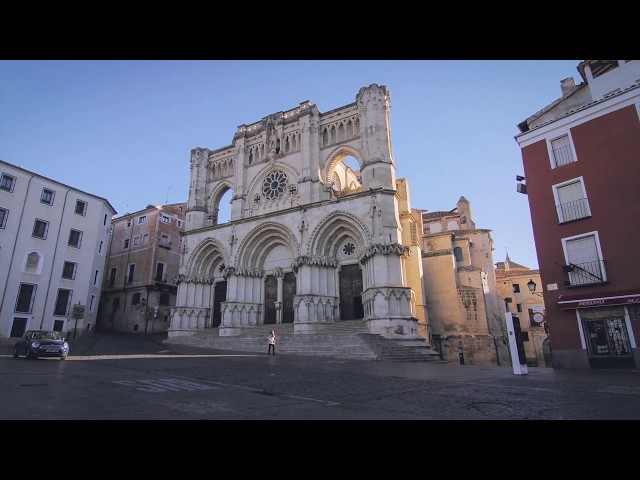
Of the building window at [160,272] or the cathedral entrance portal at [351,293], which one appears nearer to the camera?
the cathedral entrance portal at [351,293]

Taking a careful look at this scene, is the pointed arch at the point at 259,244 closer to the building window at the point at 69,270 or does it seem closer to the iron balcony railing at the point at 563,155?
the building window at the point at 69,270

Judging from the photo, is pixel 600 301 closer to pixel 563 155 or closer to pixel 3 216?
pixel 563 155

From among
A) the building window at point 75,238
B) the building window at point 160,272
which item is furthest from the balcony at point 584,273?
the building window at point 160,272

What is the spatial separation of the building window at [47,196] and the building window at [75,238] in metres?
2.88

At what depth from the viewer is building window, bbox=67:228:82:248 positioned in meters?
33.0

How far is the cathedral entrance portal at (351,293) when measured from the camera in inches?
1160

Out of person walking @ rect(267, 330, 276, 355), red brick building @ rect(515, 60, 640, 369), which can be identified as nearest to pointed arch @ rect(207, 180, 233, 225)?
person walking @ rect(267, 330, 276, 355)

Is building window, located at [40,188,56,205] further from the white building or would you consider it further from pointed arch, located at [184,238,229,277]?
pointed arch, located at [184,238,229,277]

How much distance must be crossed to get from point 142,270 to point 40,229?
12.6 metres

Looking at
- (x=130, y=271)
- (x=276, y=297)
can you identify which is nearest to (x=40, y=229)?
(x=130, y=271)
